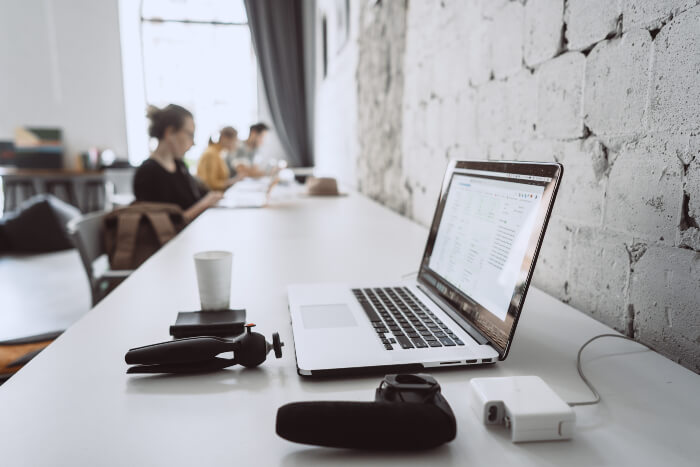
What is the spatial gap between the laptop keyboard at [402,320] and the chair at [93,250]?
113 cm

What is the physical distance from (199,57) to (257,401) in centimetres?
650

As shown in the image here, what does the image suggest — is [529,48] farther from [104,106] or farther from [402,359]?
[104,106]

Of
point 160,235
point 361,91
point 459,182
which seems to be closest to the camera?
point 459,182

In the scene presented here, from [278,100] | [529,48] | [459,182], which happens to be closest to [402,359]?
[459,182]

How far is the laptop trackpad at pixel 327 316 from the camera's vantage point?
0.74 metres

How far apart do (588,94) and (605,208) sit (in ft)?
0.65

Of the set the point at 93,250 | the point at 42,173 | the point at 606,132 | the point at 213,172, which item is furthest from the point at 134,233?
the point at 42,173

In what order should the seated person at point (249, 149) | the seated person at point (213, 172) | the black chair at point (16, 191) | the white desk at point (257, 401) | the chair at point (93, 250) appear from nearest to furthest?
the white desk at point (257, 401) → the chair at point (93, 250) → the seated person at point (213, 172) → the seated person at point (249, 149) → the black chair at point (16, 191)

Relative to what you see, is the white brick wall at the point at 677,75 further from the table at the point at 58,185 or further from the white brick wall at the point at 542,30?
the table at the point at 58,185

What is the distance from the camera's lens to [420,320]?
74cm

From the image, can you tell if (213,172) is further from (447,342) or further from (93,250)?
(447,342)

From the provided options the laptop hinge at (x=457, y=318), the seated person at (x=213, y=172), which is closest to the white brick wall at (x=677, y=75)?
the laptop hinge at (x=457, y=318)

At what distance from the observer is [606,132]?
0.76 m

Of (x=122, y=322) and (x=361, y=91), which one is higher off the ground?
(x=361, y=91)
